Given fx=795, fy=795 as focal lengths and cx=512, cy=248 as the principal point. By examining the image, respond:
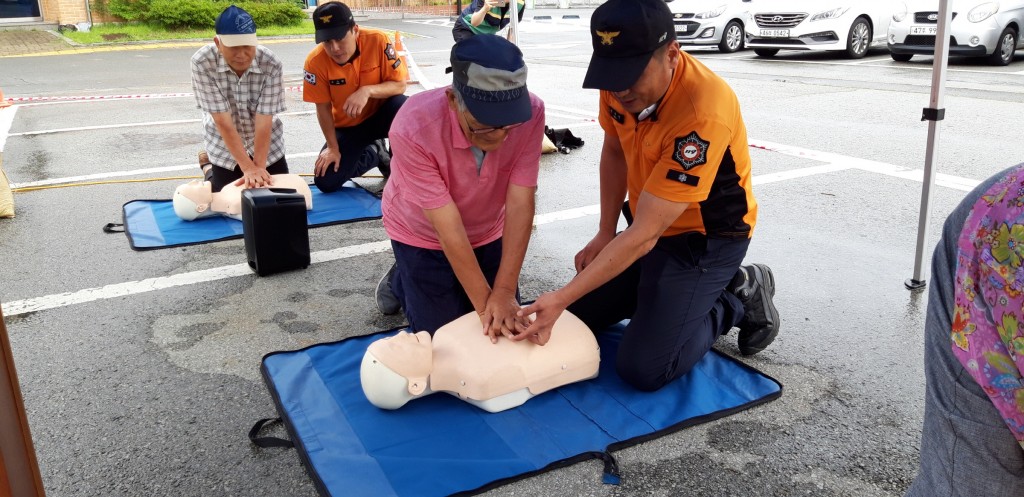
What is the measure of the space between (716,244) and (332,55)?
302cm

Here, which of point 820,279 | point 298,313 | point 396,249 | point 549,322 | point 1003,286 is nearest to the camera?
point 1003,286

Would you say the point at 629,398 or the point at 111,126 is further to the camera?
the point at 111,126

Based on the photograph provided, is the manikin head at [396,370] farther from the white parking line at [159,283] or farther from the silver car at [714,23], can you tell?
the silver car at [714,23]

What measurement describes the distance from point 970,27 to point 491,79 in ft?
33.8

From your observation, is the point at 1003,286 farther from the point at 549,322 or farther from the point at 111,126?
the point at 111,126

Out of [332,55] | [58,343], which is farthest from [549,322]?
[332,55]

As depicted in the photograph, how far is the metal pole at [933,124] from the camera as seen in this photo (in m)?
3.17

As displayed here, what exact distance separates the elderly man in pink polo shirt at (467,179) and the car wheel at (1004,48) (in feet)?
32.9

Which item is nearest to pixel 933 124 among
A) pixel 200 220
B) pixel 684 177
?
pixel 684 177

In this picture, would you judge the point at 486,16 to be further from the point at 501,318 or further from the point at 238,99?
the point at 501,318

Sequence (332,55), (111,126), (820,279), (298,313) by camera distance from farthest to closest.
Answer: (111,126), (332,55), (820,279), (298,313)

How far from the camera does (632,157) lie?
2.66m

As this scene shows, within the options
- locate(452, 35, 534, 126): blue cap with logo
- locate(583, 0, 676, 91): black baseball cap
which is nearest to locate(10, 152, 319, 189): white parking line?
locate(452, 35, 534, 126): blue cap with logo

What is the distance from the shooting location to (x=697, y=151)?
2.29 meters
